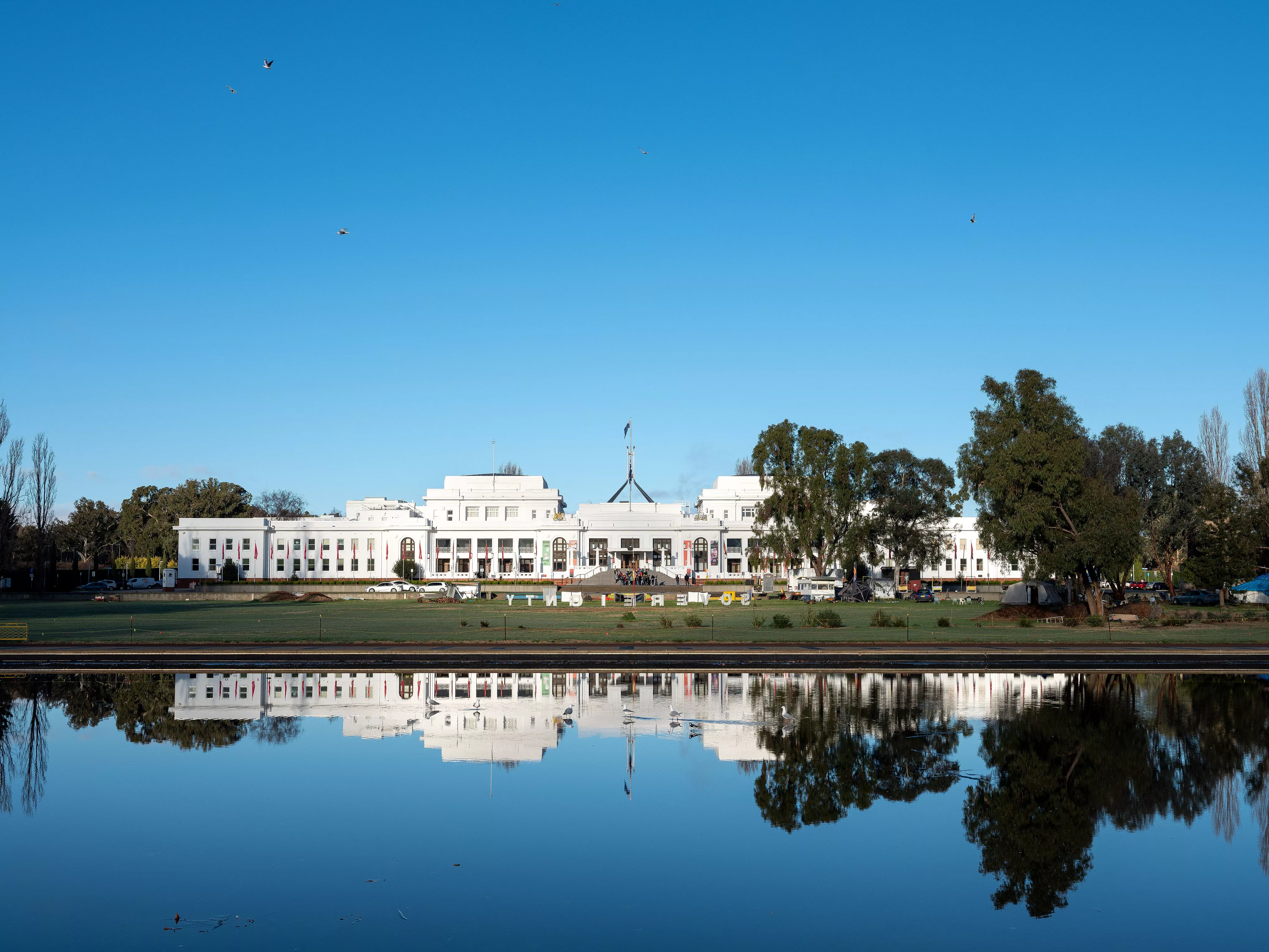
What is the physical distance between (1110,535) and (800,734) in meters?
31.7

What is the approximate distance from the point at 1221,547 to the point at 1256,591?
554 inches

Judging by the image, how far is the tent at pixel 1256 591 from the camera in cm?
6606

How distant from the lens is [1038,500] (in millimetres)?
46469

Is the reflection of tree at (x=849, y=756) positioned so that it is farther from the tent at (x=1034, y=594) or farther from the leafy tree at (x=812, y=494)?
the leafy tree at (x=812, y=494)

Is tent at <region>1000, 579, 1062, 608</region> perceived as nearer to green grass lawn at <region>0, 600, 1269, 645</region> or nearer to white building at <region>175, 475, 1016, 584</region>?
green grass lawn at <region>0, 600, 1269, 645</region>

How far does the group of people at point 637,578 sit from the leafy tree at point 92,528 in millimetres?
79957

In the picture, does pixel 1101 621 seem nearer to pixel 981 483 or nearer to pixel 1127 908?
pixel 981 483

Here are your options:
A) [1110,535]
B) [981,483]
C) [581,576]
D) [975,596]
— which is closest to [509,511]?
[581,576]

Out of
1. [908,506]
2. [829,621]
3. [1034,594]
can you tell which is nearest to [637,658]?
[829,621]

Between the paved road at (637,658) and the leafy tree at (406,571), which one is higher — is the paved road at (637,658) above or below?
below

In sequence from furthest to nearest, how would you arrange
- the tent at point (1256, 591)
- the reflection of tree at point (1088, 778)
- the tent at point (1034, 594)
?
1. the tent at point (1256, 591)
2. the tent at point (1034, 594)
3. the reflection of tree at point (1088, 778)

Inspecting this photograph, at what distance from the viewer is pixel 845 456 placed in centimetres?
8050

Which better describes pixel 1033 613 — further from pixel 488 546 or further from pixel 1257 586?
pixel 488 546

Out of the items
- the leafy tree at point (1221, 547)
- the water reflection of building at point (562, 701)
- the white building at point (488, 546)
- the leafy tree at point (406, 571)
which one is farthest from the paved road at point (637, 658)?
the white building at point (488, 546)
